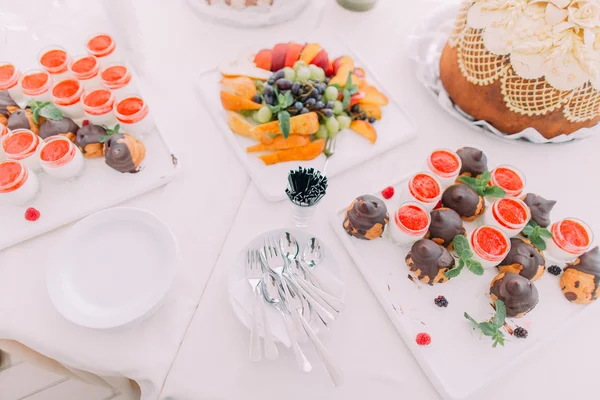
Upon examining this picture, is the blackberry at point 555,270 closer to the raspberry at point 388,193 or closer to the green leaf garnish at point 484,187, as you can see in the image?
the green leaf garnish at point 484,187

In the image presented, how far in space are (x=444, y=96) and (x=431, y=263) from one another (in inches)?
26.4

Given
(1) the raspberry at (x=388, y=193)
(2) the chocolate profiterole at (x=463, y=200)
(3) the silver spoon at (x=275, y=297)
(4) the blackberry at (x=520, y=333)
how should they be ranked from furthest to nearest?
(1) the raspberry at (x=388, y=193)
(2) the chocolate profiterole at (x=463, y=200)
(4) the blackberry at (x=520, y=333)
(3) the silver spoon at (x=275, y=297)

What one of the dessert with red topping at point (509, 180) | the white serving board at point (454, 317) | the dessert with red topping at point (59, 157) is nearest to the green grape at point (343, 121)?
the white serving board at point (454, 317)

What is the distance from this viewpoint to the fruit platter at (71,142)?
1.14 meters

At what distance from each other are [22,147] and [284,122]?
28.7 inches

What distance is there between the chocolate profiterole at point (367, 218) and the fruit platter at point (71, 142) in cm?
55

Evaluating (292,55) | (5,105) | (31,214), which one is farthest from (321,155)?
(5,105)

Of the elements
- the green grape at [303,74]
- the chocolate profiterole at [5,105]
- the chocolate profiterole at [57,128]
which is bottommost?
the green grape at [303,74]

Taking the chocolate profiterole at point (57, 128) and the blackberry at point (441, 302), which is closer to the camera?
the blackberry at point (441, 302)

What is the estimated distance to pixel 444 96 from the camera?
144cm

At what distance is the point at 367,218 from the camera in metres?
1.09

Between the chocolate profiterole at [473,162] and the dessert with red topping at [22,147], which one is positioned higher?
the dessert with red topping at [22,147]

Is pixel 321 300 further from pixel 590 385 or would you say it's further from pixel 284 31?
pixel 284 31

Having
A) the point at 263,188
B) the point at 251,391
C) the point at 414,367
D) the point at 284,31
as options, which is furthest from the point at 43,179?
the point at 414,367
